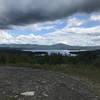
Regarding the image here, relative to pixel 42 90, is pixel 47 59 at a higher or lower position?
lower

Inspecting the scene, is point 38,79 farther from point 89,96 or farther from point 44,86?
point 89,96

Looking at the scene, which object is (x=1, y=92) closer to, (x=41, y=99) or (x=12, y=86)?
(x=12, y=86)

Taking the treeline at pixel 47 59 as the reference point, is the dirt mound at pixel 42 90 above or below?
above

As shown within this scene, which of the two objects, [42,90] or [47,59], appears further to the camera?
[47,59]

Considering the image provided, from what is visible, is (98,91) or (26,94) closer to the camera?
(26,94)

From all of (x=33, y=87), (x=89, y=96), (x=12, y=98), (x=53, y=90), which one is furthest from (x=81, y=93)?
(x=12, y=98)

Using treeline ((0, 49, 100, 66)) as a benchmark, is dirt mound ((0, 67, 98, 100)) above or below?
above

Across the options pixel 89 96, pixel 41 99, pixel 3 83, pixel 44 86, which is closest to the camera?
pixel 41 99

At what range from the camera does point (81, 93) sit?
11898 millimetres

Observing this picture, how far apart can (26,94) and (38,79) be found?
316cm

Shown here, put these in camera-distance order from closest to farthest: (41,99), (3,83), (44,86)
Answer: (41,99), (44,86), (3,83)

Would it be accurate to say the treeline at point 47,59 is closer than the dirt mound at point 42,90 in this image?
No

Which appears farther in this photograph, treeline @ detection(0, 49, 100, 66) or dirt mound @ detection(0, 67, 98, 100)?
treeline @ detection(0, 49, 100, 66)

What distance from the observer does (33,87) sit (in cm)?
1224
